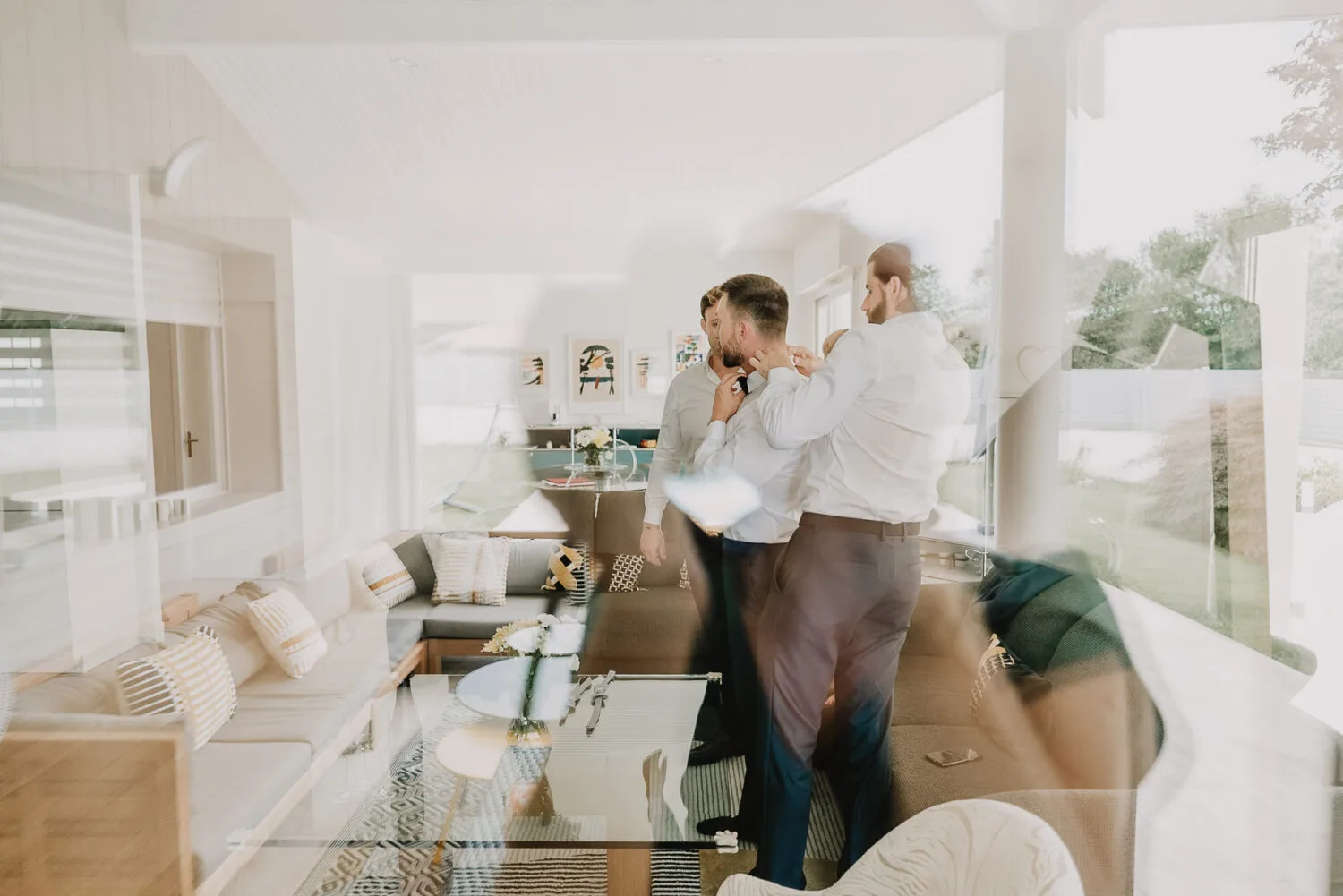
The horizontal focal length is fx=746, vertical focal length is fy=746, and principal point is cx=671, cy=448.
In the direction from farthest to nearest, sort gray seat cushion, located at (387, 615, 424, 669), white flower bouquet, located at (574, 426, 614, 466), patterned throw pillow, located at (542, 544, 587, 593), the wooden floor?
gray seat cushion, located at (387, 615, 424, 669), patterned throw pillow, located at (542, 544, 587, 593), white flower bouquet, located at (574, 426, 614, 466), the wooden floor

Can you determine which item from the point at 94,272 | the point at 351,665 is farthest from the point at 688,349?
the point at 94,272

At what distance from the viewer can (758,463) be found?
5.51ft

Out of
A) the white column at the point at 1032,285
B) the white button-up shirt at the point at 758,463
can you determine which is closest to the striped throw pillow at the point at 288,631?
the white button-up shirt at the point at 758,463

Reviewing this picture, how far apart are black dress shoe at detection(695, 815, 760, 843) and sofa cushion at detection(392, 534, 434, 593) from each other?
0.89 m

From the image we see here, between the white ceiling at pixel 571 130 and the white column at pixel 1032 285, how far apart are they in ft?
0.32

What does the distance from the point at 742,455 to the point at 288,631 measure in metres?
1.26

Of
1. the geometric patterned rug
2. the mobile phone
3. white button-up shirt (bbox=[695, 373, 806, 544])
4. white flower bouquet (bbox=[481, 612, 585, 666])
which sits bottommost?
the geometric patterned rug

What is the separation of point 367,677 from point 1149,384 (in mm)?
2037

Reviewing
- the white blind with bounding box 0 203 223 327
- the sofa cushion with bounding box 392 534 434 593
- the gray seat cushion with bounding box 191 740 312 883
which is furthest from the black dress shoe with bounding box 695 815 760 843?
the white blind with bounding box 0 203 223 327

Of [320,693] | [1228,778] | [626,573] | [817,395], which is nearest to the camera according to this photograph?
[1228,778]

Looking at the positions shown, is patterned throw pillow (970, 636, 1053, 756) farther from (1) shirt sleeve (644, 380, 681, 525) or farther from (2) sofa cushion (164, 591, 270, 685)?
(2) sofa cushion (164, 591, 270, 685)

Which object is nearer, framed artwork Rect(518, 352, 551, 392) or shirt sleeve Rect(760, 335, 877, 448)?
shirt sleeve Rect(760, 335, 877, 448)

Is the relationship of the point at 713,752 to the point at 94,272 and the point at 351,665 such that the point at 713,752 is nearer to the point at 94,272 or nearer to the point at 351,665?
the point at 351,665

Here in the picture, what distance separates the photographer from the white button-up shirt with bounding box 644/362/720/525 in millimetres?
1705
